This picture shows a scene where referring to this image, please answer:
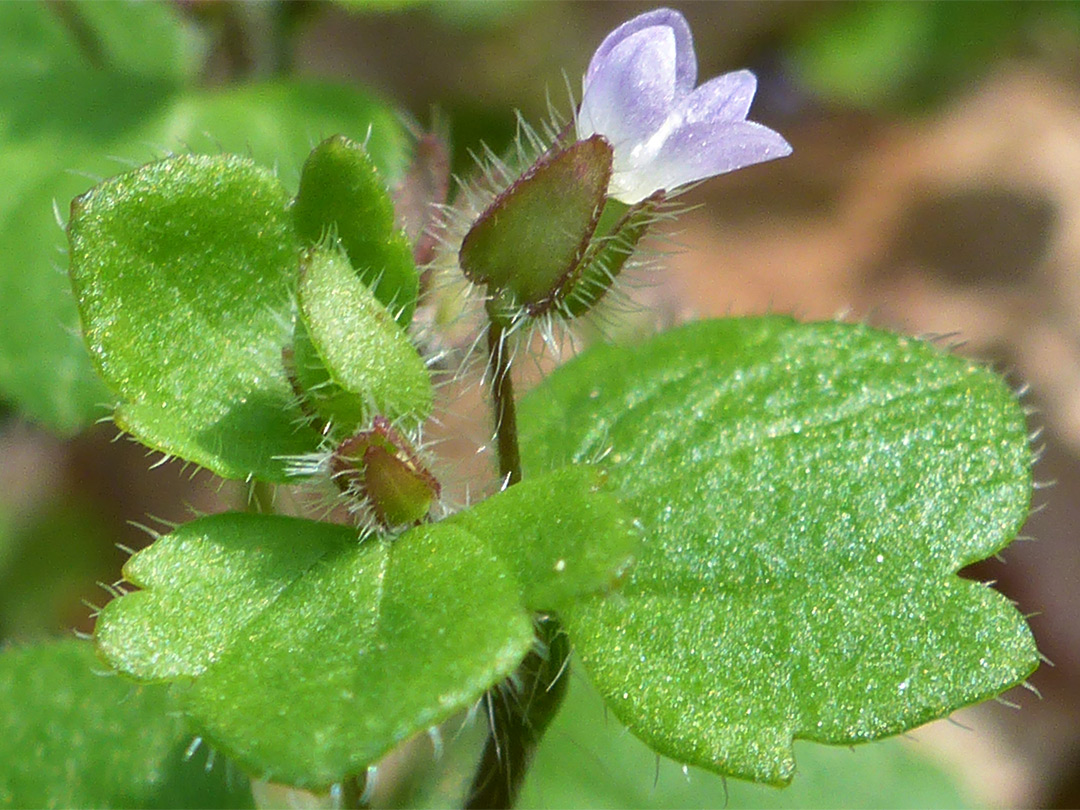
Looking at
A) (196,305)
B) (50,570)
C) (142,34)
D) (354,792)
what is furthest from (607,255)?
(50,570)

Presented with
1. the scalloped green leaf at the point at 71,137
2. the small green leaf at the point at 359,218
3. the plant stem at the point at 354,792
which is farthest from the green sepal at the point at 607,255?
the scalloped green leaf at the point at 71,137

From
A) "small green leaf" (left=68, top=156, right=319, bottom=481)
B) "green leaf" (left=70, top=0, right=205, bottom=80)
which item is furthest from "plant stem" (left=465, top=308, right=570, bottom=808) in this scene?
"green leaf" (left=70, top=0, right=205, bottom=80)

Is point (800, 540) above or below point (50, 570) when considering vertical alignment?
above

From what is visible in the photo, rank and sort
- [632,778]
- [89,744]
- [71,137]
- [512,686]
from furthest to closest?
[71,137]
[632,778]
[89,744]
[512,686]

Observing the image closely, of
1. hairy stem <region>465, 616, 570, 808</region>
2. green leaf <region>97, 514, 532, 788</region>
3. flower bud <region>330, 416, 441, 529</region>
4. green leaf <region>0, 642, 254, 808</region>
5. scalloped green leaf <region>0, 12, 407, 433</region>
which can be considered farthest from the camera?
scalloped green leaf <region>0, 12, 407, 433</region>

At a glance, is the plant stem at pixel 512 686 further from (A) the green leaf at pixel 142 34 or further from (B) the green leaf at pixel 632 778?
(A) the green leaf at pixel 142 34

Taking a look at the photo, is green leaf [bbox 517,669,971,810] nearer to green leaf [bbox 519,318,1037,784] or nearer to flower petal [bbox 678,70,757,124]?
green leaf [bbox 519,318,1037,784]

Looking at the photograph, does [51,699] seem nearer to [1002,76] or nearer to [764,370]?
[764,370]

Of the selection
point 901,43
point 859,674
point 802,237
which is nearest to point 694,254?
point 802,237

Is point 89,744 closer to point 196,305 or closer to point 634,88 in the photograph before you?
Result: point 196,305
